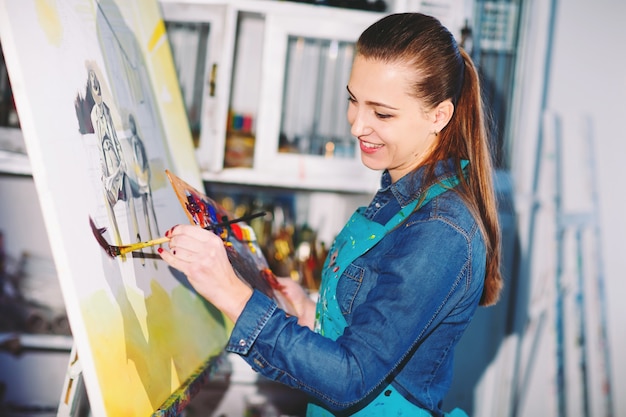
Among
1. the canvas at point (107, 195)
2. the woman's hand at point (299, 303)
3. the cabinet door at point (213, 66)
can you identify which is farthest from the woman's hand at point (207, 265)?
the cabinet door at point (213, 66)

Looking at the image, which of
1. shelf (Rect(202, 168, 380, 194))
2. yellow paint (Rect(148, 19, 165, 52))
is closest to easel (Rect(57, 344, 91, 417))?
yellow paint (Rect(148, 19, 165, 52))

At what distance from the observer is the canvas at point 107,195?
84cm

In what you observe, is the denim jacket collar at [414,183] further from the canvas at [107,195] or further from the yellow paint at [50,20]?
the yellow paint at [50,20]

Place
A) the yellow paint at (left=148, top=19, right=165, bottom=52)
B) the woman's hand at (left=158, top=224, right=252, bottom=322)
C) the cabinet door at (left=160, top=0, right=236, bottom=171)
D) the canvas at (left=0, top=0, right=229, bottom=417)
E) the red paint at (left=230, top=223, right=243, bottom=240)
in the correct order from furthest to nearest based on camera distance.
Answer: the cabinet door at (left=160, top=0, right=236, bottom=171) → the yellow paint at (left=148, top=19, right=165, bottom=52) → the red paint at (left=230, top=223, right=243, bottom=240) → the woman's hand at (left=158, top=224, right=252, bottom=322) → the canvas at (left=0, top=0, right=229, bottom=417)

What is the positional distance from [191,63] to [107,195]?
1.38 metres

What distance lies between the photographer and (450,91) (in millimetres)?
1109

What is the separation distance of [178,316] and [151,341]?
0.51 ft

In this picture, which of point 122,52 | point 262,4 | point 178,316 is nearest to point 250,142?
point 262,4

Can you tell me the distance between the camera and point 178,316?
1.21 m

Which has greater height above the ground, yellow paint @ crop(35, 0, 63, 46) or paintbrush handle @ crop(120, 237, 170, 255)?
yellow paint @ crop(35, 0, 63, 46)

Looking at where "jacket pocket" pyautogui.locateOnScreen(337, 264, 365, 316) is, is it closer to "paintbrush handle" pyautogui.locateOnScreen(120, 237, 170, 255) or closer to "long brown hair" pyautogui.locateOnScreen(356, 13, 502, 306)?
"long brown hair" pyautogui.locateOnScreen(356, 13, 502, 306)

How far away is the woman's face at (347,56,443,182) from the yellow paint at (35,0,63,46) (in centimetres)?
47

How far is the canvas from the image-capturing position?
2.77ft

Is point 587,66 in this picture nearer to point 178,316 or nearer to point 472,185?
point 472,185
